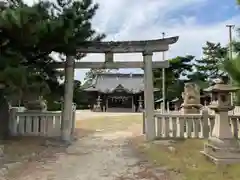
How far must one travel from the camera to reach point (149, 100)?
988cm

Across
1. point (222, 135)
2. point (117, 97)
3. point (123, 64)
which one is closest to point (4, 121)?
point (123, 64)

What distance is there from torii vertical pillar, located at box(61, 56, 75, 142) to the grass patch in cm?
224

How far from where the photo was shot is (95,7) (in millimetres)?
9164

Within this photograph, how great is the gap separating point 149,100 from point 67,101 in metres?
2.47

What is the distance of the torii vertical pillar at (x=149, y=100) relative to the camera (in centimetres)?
977

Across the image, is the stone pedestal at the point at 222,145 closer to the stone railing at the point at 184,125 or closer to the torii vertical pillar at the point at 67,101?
the stone railing at the point at 184,125

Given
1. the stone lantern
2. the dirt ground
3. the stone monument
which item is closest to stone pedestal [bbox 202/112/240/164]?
the stone lantern

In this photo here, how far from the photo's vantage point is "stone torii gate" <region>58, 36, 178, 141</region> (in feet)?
32.0

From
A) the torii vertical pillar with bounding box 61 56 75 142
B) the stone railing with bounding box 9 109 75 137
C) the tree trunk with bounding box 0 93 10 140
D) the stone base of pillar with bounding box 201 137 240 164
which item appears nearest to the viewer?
the stone base of pillar with bounding box 201 137 240 164

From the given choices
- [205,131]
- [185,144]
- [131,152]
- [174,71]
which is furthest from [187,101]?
[174,71]

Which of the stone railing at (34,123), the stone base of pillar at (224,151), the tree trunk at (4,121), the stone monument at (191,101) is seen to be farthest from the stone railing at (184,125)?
the tree trunk at (4,121)

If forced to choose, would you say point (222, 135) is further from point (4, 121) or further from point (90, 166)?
point (4, 121)

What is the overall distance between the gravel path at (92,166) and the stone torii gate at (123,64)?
1.29 meters

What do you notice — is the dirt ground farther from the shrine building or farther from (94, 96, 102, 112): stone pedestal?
the shrine building
